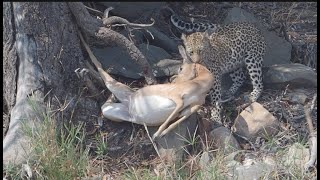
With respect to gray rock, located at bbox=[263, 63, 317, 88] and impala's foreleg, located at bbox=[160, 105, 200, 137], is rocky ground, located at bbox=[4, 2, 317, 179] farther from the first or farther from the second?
impala's foreleg, located at bbox=[160, 105, 200, 137]

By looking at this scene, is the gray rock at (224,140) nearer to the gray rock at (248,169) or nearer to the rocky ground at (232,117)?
the rocky ground at (232,117)

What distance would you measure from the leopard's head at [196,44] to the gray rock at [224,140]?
2.94 ft

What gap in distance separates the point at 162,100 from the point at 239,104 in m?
1.34

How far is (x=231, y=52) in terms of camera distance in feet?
25.7

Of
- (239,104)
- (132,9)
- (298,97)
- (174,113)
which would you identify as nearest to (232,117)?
(239,104)

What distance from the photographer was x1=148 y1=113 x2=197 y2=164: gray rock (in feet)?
20.7

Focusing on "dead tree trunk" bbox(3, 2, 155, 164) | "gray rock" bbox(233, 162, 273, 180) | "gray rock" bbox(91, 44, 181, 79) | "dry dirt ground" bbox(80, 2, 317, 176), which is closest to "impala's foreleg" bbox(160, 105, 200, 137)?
"dry dirt ground" bbox(80, 2, 317, 176)

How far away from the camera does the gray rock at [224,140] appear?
21.0ft

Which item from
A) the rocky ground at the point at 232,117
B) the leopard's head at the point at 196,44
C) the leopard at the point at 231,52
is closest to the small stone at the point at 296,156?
the rocky ground at the point at 232,117

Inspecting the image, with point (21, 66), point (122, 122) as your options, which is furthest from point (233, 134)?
point (21, 66)

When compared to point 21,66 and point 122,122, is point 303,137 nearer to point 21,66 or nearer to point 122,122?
point 122,122

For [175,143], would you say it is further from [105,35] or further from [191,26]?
[191,26]

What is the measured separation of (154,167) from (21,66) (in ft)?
5.32

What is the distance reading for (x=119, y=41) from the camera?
690cm
